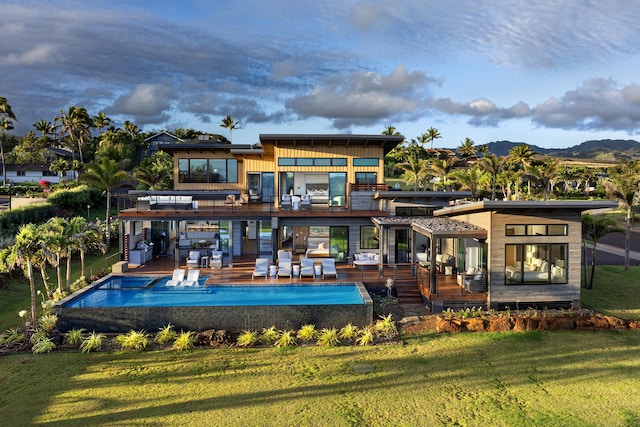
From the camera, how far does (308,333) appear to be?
13055 millimetres

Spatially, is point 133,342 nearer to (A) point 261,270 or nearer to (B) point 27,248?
(B) point 27,248

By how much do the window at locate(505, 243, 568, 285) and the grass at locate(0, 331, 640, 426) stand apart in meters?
2.49

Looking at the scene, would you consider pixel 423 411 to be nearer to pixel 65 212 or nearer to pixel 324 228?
pixel 324 228

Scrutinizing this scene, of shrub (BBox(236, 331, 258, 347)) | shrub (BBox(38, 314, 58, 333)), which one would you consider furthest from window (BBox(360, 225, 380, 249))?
shrub (BBox(38, 314, 58, 333))

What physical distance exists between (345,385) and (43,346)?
28.9 feet

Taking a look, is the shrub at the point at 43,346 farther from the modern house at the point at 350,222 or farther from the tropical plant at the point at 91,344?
the modern house at the point at 350,222

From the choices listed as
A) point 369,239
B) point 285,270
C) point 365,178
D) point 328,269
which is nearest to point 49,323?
point 285,270

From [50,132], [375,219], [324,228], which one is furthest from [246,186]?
[50,132]

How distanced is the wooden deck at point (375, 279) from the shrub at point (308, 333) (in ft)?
12.9

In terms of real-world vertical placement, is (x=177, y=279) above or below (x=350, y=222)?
below

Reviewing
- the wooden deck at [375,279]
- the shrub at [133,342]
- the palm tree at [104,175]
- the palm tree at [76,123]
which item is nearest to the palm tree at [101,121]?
the palm tree at [76,123]

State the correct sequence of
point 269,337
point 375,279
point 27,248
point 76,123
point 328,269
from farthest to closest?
1. point 76,123
2. point 375,279
3. point 328,269
4. point 27,248
5. point 269,337

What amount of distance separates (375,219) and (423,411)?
12.4 metres

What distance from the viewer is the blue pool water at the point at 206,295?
1440 cm
